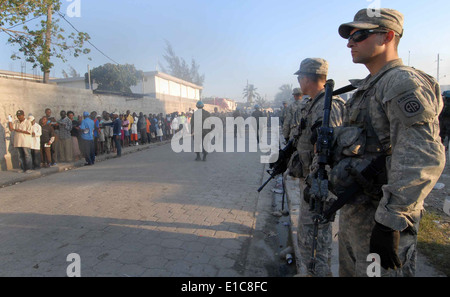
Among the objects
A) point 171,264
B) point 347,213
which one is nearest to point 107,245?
point 171,264

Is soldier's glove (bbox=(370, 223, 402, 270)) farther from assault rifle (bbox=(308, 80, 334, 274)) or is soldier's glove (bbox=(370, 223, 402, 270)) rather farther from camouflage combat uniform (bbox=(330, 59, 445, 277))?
assault rifle (bbox=(308, 80, 334, 274))

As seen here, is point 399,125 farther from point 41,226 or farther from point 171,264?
point 41,226

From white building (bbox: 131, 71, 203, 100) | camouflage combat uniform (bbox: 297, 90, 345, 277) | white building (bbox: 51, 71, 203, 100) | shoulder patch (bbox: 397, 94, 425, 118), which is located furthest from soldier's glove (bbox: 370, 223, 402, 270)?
white building (bbox: 131, 71, 203, 100)

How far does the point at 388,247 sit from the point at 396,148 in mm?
469

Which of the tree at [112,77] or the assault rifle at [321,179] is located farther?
the tree at [112,77]

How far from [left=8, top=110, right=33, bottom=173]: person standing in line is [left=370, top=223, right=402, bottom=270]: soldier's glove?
28.1 ft

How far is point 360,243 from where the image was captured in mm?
1638

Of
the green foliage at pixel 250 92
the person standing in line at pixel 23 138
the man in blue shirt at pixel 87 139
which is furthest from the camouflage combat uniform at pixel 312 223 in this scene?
the green foliage at pixel 250 92

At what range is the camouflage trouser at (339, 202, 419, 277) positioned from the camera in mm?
1372

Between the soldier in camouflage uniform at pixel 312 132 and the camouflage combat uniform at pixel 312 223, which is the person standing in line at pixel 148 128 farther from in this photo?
the camouflage combat uniform at pixel 312 223

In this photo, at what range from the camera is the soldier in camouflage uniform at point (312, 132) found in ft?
7.74

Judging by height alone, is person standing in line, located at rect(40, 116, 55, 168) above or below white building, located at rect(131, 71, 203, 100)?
below

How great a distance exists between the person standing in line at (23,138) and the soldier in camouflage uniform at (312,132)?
7.57 metres
